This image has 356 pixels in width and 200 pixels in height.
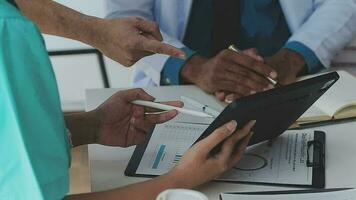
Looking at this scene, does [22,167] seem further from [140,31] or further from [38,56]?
[140,31]

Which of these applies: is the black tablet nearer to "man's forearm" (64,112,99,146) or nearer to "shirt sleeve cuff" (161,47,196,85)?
"man's forearm" (64,112,99,146)

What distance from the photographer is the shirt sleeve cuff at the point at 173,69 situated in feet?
5.50

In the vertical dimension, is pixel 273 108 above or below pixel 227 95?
above

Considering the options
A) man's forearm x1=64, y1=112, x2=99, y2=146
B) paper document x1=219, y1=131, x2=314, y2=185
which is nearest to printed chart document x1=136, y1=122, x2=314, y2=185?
paper document x1=219, y1=131, x2=314, y2=185

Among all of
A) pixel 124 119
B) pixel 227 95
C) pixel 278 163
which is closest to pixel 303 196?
pixel 278 163

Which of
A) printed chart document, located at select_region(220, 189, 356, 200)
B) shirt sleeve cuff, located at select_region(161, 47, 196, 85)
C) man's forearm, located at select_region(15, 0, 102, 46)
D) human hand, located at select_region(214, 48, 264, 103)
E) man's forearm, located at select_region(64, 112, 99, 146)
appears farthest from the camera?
shirt sleeve cuff, located at select_region(161, 47, 196, 85)

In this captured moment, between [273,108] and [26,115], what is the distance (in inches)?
18.7

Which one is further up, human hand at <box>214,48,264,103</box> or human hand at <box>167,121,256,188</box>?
human hand at <box>167,121,256,188</box>

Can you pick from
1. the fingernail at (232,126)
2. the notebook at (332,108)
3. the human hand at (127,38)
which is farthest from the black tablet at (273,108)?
the human hand at (127,38)

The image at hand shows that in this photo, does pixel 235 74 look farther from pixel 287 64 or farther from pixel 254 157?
pixel 254 157

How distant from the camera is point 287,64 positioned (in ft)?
5.42

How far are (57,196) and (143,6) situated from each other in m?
1.04

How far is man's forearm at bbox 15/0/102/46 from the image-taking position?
1.38 metres

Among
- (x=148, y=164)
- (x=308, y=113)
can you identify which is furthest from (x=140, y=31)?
(x=308, y=113)
